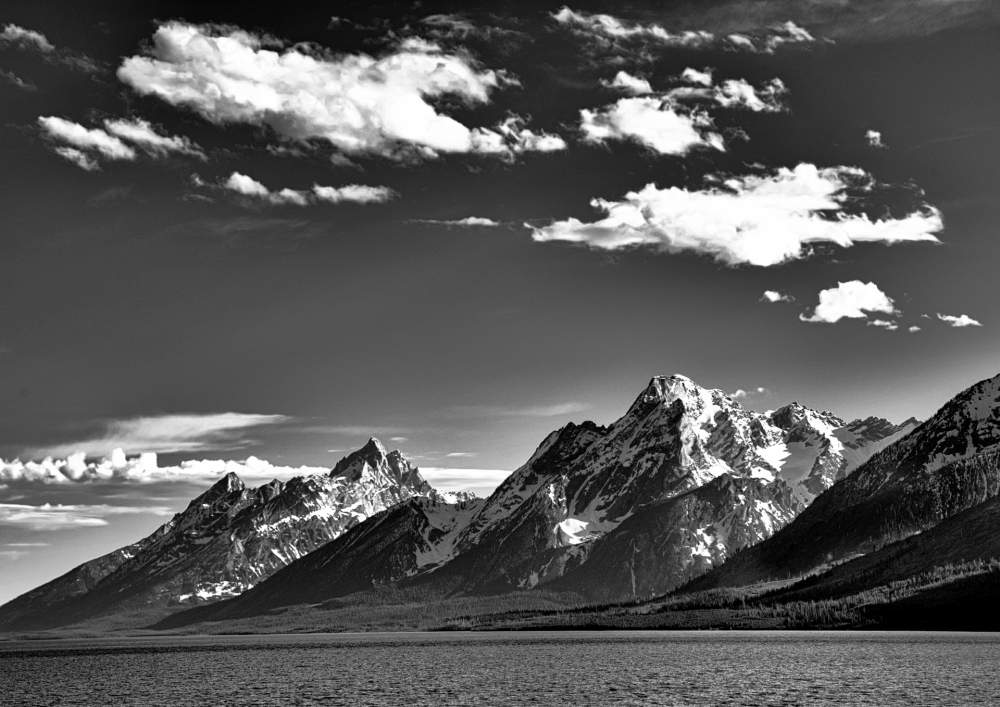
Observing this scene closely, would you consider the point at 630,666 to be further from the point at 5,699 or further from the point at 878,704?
the point at 5,699

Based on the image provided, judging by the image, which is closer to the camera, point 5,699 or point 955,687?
point 955,687

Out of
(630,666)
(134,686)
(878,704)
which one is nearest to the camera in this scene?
(878,704)

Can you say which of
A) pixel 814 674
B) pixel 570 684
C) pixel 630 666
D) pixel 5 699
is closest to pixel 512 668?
pixel 630 666

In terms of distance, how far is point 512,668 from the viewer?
634 feet

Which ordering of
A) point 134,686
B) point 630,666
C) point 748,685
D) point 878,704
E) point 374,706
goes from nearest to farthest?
point 878,704 < point 374,706 < point 748,685 < point 134,686 < point 630,666

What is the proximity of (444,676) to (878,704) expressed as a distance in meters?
78.1

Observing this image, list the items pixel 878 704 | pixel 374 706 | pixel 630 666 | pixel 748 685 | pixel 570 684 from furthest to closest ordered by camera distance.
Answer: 1. pixel 630 666
2. pixel 570 684
3. pixel 748 685
4. pixel 374 706
5. pixel 878 704

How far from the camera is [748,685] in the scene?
142m

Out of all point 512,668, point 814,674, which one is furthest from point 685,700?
point 512,668

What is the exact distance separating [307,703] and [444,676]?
48687mm

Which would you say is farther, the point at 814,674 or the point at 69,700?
the point at 814,674

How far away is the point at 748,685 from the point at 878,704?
28.9 m

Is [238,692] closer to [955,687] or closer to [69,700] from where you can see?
[69,700]

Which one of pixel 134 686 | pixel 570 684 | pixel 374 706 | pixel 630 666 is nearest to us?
pixel 374 706
